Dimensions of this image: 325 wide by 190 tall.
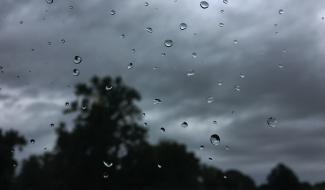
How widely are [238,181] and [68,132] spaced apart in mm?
1546

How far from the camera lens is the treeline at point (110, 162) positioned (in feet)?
5.58

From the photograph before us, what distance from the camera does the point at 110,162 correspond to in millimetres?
1891

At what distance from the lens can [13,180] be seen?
6.08 feet

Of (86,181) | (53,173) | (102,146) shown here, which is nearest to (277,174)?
(102,146)

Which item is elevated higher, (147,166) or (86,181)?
(147,166)

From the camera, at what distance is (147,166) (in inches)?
81.2

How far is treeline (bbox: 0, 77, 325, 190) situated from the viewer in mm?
1702

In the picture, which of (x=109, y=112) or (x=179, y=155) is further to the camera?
(x=109, y=112)

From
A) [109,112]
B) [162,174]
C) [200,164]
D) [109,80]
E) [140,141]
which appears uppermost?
[109,80]

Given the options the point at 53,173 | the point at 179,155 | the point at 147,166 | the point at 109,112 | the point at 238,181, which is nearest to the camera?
the point at 238,181

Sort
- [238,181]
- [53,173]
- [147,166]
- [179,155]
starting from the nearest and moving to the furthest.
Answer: [238,181] → [179,155] → [53,173] → [147,166]

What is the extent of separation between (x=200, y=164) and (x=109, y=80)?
3.46 feet

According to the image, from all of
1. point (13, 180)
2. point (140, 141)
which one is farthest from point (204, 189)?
point (13, 180)

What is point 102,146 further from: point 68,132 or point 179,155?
point 179,155
